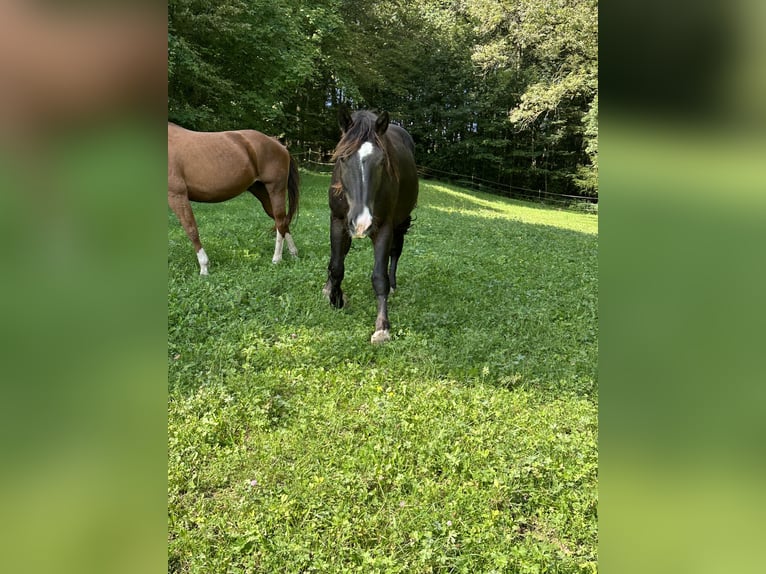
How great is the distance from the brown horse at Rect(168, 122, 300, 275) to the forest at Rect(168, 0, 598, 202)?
4.13 m

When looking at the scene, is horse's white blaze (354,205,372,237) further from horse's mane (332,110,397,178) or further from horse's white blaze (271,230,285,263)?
horse's white blaze (271,230,285,263)

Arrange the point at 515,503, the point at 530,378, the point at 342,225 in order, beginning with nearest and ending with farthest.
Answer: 1. the point at 515,503
2. the point at 530,378
3. the point at 342,225

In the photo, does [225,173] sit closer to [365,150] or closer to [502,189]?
[365,150]

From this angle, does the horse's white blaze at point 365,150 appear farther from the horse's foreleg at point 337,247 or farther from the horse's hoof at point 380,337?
the horse's hoof at point 380,337

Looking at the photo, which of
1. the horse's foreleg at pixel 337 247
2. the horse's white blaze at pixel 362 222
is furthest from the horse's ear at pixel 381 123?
the horse's foreleg at pixel 337 247

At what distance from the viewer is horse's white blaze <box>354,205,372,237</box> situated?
138 inches

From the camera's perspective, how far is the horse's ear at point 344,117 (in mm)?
3649

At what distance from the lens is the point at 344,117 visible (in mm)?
3711

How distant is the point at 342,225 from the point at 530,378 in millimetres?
2217

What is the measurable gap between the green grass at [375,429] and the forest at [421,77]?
7.02m

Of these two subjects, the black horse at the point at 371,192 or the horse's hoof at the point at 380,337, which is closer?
the black horse at the point at 371,192
